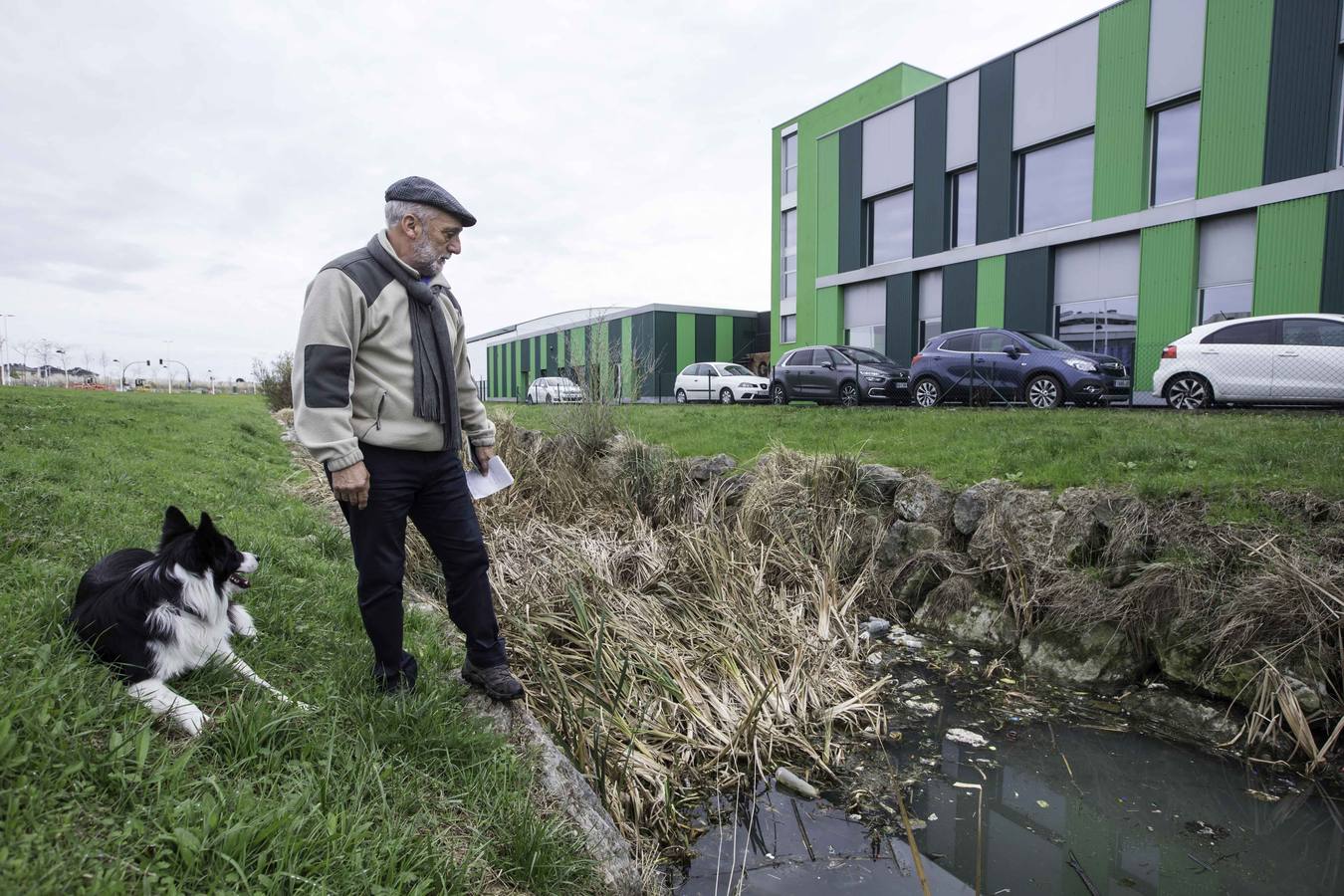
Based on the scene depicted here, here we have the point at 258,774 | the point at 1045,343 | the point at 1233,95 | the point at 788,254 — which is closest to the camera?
the point at 258,774

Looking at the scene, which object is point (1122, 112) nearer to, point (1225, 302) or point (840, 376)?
point (1225, 302)

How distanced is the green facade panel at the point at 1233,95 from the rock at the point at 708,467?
13594 mm

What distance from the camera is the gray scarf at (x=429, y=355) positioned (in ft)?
8.87

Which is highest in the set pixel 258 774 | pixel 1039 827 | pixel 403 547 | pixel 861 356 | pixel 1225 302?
pixel 1225 302

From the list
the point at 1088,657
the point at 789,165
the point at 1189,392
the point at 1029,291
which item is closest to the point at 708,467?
the point at 1088,657

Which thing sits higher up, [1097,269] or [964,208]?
[964,208]

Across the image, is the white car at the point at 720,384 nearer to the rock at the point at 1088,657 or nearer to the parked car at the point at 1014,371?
the parked car at the point at 1014,371

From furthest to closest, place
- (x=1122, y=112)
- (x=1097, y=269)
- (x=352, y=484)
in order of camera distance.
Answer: (x=1097, y=269)
(x=1122, y=112)
(x=352, y=484)

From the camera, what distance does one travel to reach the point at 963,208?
829 inches

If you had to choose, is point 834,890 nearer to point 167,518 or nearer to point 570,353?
point 167,518

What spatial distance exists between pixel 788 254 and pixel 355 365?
28.2m

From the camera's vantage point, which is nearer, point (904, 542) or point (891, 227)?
point (904, 542)

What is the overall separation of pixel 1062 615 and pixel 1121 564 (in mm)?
506

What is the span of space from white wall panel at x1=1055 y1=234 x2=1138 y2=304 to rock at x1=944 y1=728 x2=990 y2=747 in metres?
16.0
